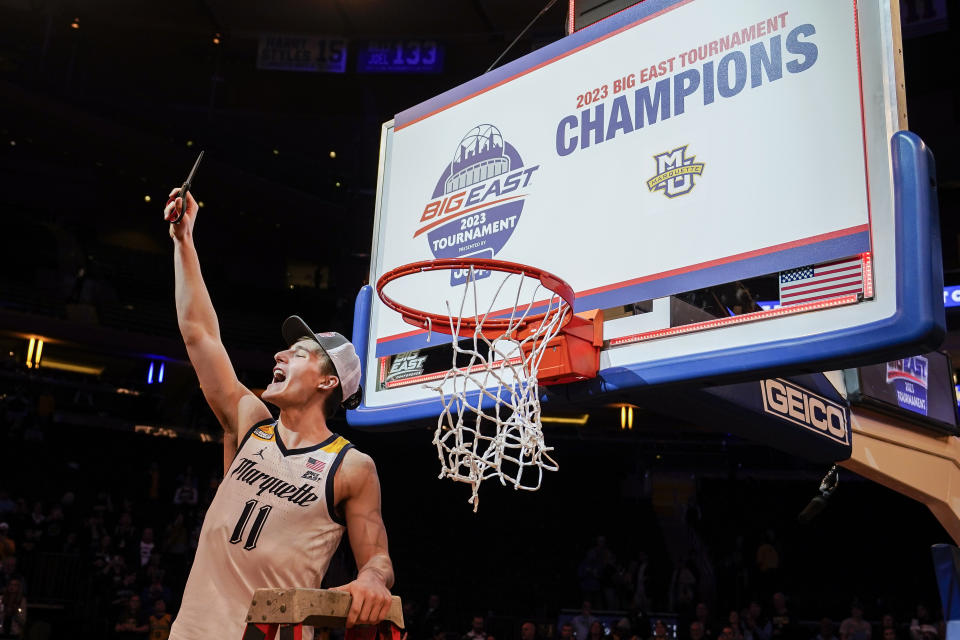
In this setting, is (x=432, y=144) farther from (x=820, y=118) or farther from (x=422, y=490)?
(x=422, y=490)

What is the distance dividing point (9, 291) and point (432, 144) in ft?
53.1

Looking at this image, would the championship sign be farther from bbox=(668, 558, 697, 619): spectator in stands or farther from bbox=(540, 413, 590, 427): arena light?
bbox=(540, 413, 590, 427): arena light

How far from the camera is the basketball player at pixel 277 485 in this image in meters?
3.04

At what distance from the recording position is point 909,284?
11.1ft

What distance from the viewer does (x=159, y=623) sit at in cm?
1136

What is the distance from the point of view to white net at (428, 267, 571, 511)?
3.96 metres

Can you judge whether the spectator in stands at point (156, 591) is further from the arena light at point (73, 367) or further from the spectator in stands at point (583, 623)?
the arena light at point (73, 367)

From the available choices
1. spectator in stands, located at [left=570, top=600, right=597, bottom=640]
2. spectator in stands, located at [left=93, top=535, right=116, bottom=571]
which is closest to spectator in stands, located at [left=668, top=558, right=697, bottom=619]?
spectator in stands, located at [left=570, top=600, right=597, bottom=640]

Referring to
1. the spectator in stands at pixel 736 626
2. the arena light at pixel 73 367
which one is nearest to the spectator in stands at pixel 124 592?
the spectator in stands at pixel 736 626

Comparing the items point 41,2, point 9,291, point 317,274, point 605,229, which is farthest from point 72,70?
point 605,229

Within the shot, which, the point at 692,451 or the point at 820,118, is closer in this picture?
the point at 820,118

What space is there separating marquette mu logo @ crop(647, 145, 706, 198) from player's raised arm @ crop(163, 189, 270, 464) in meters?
2.02

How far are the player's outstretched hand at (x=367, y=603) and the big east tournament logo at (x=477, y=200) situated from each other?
96.9 inches

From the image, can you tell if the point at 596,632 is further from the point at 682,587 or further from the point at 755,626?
the point at 682,587
